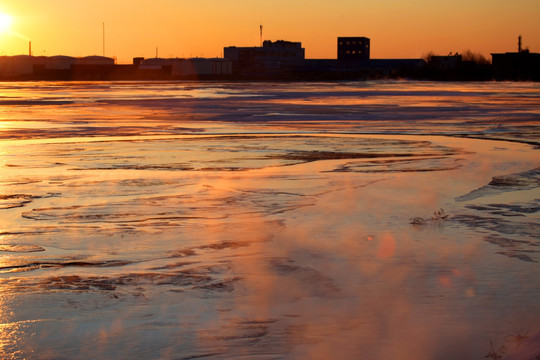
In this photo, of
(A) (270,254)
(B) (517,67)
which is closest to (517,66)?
(B) (517,67)

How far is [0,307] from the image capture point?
637 cm

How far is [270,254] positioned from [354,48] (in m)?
184

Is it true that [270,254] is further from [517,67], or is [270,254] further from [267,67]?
[267,67]

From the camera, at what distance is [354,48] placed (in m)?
189

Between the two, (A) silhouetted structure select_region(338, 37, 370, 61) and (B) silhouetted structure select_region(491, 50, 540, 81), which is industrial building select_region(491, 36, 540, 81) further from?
(A) silhouetted structure select_region(338, 37, 370, 61)

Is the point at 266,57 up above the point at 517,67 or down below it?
above

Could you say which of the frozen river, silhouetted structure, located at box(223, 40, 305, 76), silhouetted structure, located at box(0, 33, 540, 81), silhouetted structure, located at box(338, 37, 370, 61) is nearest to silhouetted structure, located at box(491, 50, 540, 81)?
silhouetted structure, located at box(0, 33, 540, 81)

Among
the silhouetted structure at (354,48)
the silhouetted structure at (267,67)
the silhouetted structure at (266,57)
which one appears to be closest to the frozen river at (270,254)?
the silhouetted structure at (267,67)

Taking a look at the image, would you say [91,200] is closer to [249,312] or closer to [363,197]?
[363,197]

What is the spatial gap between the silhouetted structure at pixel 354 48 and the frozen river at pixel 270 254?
17356 cm

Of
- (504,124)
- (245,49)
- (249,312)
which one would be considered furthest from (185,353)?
(245,49)

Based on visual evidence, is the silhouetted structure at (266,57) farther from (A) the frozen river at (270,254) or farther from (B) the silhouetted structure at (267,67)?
(A) the frozen river at (270,254)

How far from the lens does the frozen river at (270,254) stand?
5785 millimetres

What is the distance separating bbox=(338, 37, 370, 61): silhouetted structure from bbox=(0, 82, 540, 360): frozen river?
17356cm
